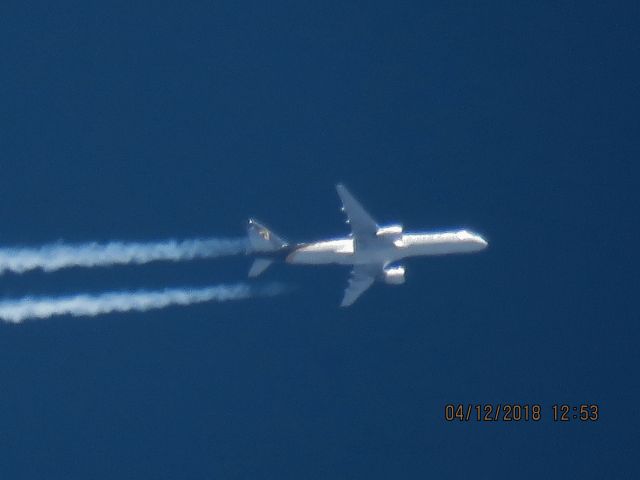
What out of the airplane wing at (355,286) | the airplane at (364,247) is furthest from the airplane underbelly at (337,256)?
the airplane wing at (355,286)

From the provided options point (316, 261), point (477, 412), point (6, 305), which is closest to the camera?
point (6, 305)

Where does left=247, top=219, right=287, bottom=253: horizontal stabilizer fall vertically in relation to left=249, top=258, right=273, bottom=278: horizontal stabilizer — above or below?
above

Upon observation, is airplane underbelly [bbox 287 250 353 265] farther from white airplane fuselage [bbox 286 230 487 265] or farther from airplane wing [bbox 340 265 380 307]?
airplane wing [bbox 340 265 380 307]

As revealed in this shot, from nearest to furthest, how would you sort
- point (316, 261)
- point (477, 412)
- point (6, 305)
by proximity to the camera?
point (6, 305) < point (316, 261) < point (477, 412)

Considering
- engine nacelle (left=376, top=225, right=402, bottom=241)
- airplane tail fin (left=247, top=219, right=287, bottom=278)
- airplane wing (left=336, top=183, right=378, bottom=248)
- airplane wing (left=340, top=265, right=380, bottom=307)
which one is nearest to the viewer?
airplane wing (left=336, top=183, right=378, bottom=248)

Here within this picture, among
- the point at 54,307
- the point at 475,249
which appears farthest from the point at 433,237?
the point at 54,307

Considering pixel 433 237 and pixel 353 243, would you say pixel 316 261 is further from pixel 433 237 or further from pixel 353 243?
pixel 433 237

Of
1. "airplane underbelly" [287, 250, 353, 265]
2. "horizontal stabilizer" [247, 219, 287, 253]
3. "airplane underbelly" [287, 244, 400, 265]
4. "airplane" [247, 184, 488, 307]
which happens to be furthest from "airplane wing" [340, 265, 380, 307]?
"horizontal stabilizer" [247, 219, 287, 253]
